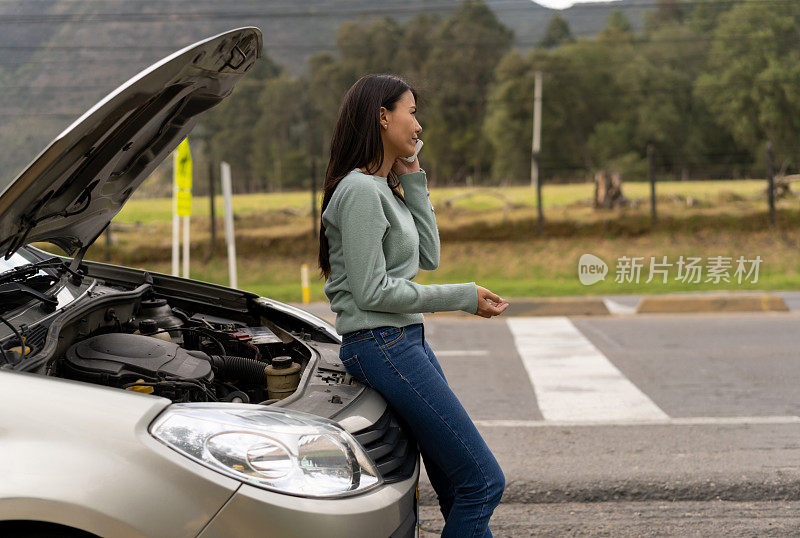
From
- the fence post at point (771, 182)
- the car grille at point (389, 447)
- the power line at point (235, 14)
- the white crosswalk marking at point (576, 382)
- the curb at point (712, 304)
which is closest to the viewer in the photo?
the car grille at point (389, 447)

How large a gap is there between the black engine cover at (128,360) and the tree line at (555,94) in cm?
4259

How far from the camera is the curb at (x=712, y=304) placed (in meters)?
10.1

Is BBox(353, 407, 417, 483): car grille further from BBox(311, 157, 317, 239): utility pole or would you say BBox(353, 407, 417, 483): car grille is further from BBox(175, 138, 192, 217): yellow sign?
BBox(311, 157, 317, 239): utility pole

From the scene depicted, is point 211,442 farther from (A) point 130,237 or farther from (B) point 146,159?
(A) point 130,237

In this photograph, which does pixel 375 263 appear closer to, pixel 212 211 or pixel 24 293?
pixel 24 293

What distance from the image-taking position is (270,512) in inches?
72.1

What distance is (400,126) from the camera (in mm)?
2412

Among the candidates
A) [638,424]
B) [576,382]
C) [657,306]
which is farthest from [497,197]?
[638,424]

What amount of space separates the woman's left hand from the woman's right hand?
0.49 meters

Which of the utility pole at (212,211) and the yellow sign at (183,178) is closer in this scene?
the yellow sign at (183,178)

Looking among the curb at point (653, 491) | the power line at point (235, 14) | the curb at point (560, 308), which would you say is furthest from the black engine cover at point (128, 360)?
the power line at point (235, 14)

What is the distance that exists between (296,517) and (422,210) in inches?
43.7

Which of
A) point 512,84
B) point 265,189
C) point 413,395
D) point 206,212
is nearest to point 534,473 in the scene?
point 413,395
